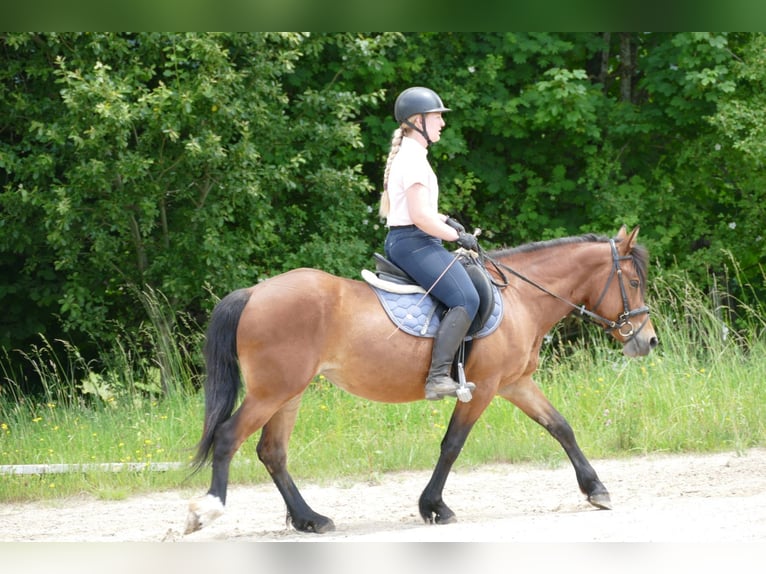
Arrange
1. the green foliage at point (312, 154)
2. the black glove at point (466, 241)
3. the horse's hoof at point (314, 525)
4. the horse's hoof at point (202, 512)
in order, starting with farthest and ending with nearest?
1. the green foliage at point (312, 154)
2. the horse's hoof at point (314, 525)
3. the black glove at point (466, 241)
4. the horse's hoof at point (202, 512)

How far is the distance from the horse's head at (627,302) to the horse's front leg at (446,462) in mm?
1157

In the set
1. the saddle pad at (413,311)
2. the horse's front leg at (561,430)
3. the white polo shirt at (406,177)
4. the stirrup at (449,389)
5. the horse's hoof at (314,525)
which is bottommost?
the horse's hoof at (314,525)

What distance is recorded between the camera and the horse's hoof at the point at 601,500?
20.6 feet

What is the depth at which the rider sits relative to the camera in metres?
5.71

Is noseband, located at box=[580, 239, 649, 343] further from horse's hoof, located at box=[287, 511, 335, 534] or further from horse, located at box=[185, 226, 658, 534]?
horse's hoof, located at box=[287, 511, 335, 534]

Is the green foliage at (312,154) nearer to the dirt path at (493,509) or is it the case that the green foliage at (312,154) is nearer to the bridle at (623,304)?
the dirt path at (493,509)

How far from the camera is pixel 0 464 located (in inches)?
328

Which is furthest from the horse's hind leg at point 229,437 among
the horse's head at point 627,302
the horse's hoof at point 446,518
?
the horse's head at point 627,302

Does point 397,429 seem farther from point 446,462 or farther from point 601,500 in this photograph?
point 601,500

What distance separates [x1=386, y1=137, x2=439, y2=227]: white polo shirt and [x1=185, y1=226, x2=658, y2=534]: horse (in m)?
0.51

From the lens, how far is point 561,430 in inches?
255

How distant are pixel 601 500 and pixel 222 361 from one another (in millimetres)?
2630
